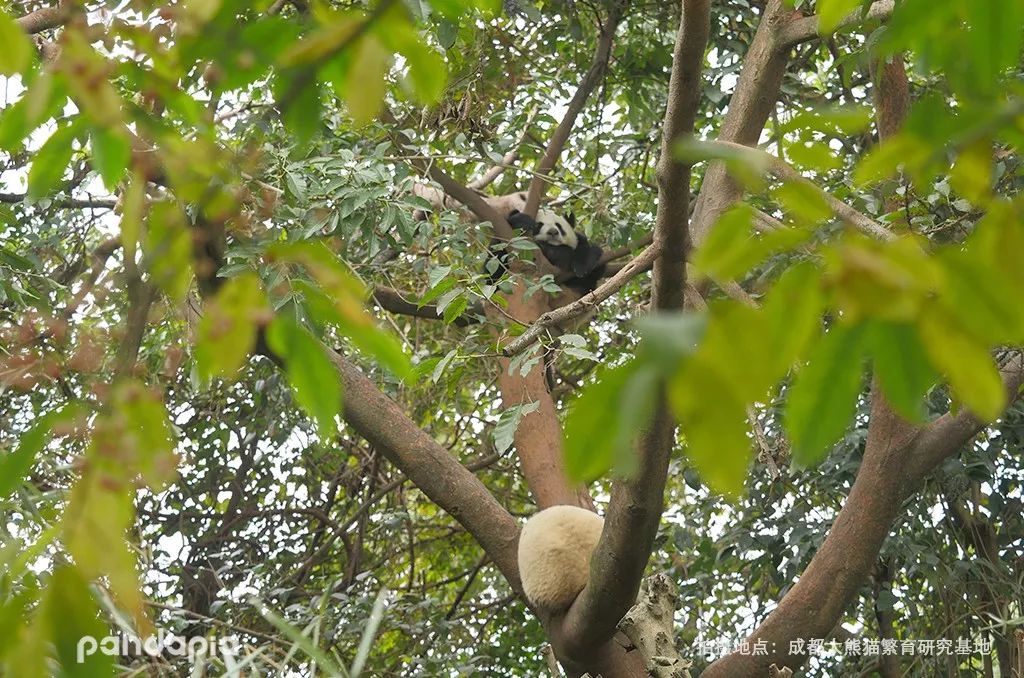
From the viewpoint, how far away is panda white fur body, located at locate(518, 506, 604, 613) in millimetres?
3150

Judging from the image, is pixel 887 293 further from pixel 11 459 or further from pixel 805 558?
pixel 805 558

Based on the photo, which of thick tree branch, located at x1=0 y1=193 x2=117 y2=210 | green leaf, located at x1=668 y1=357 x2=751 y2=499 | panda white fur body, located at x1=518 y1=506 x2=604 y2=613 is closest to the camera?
green leaf, located at x1=668 y1=357 x2=751 y2=499

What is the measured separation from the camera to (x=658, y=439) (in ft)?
7.61

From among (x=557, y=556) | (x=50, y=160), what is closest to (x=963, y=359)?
(x=50, y=160)

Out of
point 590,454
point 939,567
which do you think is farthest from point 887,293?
point 939,567

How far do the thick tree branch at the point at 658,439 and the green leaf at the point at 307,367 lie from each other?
96cm

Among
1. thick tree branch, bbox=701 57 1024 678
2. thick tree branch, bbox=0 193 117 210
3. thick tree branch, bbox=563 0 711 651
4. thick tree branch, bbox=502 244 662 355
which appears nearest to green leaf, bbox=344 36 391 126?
thick tree branch, bbox=563 0 711 651

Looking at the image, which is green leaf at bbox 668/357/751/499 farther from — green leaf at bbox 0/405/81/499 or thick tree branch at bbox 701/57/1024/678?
thick tree branch at bbox 701/57/1024/678

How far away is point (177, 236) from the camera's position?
34.7 inches

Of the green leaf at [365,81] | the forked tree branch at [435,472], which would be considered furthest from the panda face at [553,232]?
the green leaf at [365,81]

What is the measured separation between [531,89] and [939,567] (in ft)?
8.40

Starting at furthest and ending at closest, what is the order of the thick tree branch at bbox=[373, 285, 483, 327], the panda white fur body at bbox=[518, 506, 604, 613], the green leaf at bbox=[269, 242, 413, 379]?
the thick tree branch at bbox=[373, 285, 483, 327]
the panda white fur body at bbox=[518, 506, 604, 613]
the green leaf at bbox=[269, 242, 413, 379]

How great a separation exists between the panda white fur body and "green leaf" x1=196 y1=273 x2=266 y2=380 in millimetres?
2366

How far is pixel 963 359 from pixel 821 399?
0.42ft
